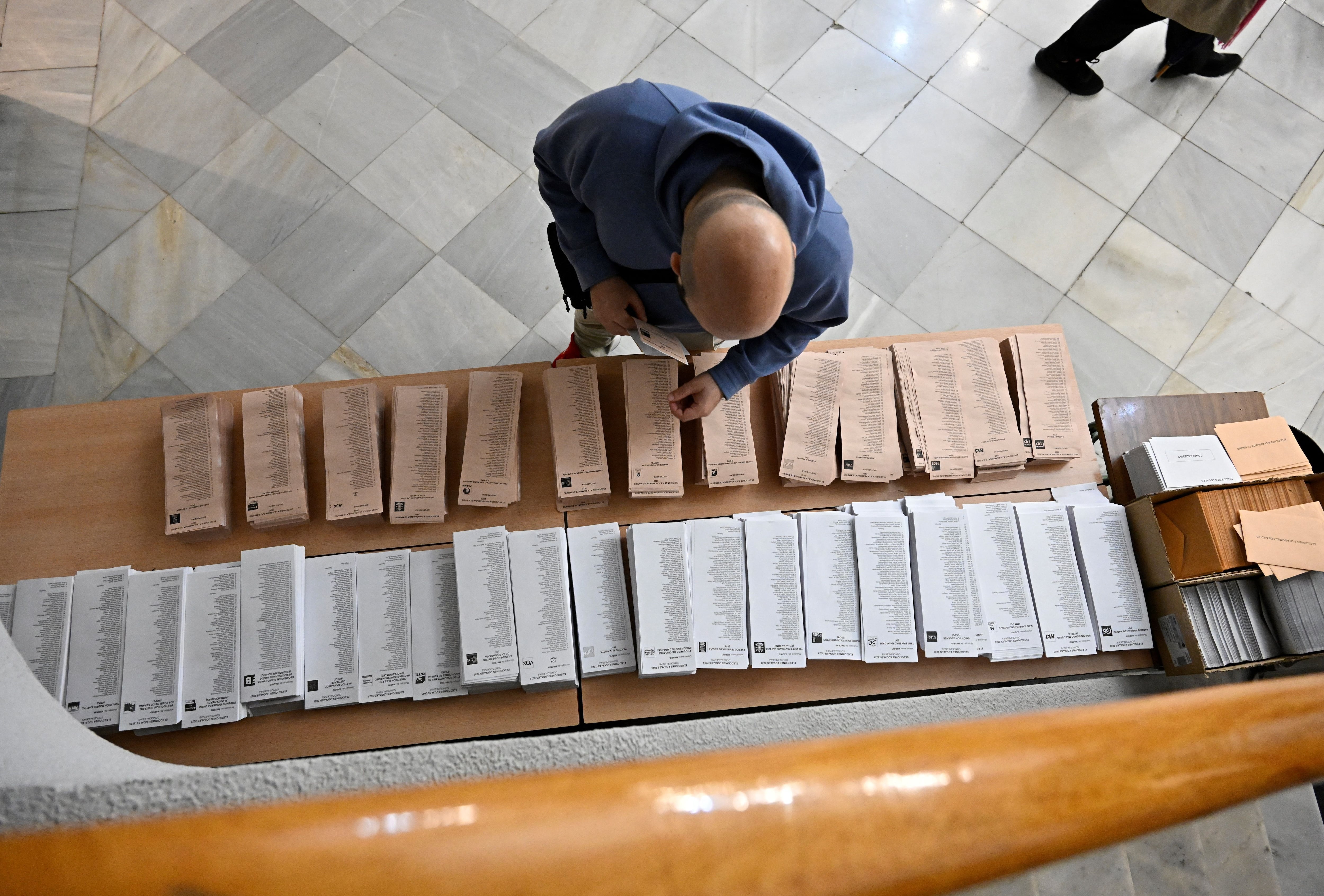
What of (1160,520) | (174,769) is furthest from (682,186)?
(1160,520)

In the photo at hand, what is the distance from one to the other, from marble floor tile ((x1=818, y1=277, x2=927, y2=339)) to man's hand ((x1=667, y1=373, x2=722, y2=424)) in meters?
1.29

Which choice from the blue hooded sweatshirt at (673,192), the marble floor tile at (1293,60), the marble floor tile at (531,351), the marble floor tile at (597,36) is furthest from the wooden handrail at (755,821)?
the marble floor tile at (1293,60)

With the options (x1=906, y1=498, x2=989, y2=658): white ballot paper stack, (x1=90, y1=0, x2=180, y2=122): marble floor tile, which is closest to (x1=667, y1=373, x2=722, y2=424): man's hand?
(x1=906, y1=498, x2=989, y2=658): white ballot paper stack

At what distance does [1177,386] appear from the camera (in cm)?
297

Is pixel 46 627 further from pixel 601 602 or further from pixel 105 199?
pixel 105 199

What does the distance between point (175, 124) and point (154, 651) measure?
2.45 metres

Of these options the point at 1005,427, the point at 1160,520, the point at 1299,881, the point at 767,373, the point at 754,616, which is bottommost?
the point at 1299,881

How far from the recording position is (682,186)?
4.31 ft

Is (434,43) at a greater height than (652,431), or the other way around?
(434,43)

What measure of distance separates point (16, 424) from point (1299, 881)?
3.21m

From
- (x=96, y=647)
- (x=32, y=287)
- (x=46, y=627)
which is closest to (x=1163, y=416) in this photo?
(x=96, y=647)

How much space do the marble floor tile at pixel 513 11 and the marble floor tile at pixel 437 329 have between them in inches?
47.2

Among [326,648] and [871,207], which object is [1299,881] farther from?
[871,207]

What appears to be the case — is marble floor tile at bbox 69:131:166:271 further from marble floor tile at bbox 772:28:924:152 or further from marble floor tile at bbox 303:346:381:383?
marble floor tile at bbox 772:28:924:152
